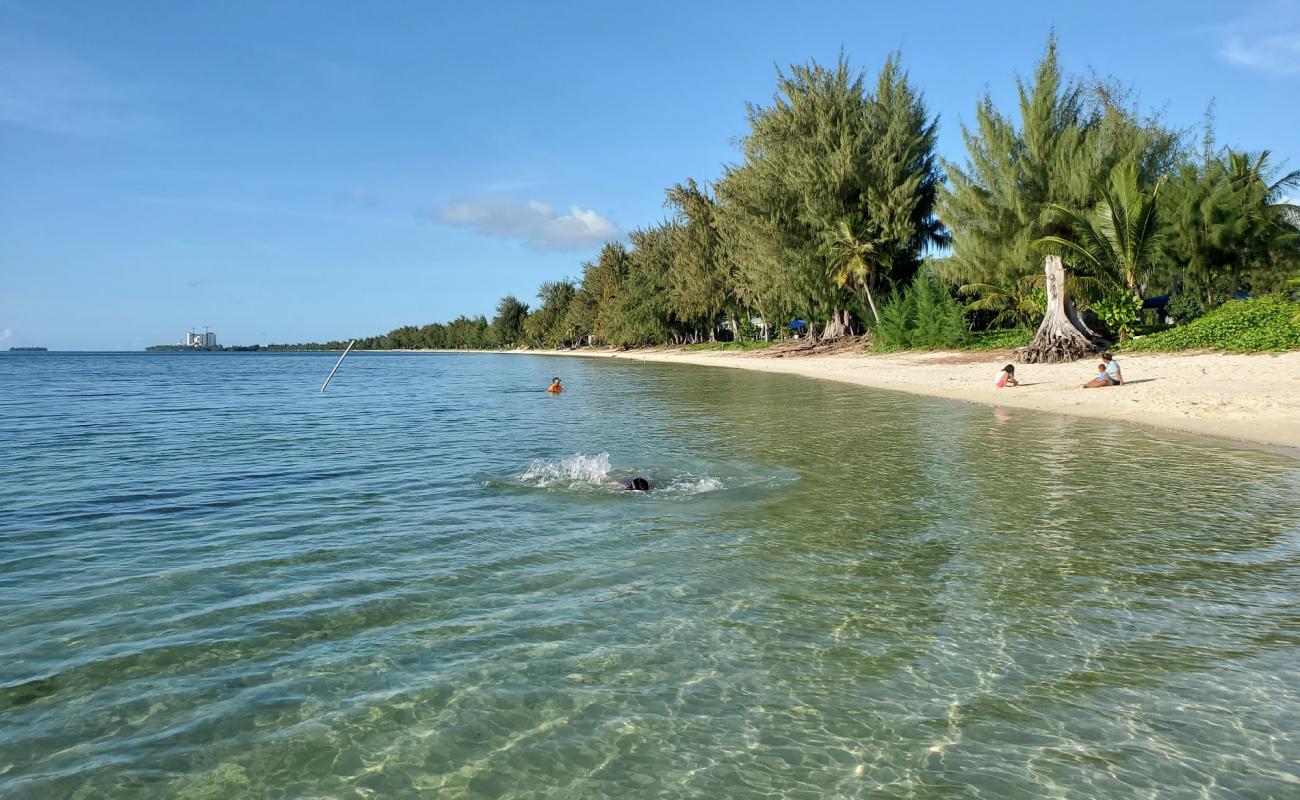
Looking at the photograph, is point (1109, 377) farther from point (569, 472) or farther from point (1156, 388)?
point (569, 472)

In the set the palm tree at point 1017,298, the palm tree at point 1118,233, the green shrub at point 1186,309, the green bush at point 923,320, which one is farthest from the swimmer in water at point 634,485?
the green bush at point 923,320

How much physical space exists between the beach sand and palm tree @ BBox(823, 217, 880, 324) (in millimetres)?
11482

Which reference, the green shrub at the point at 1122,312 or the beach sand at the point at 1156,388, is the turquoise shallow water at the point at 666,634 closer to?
the beach sand at the point at 1156,388

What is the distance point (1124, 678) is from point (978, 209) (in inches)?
1437

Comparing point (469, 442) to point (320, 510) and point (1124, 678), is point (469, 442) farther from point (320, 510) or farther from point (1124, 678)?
point (1124, 678)

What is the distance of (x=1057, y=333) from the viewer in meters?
A: 29.9

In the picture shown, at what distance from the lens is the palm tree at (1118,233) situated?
96.2ft

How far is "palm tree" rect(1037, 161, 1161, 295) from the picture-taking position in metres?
29.3

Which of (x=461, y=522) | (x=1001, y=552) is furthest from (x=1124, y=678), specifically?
(x=461, y=522)

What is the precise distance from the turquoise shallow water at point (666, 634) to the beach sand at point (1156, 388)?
3.62 meters

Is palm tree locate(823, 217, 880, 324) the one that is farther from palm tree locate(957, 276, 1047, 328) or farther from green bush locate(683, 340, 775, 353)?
green bush locate(683, 340, 775, 353)

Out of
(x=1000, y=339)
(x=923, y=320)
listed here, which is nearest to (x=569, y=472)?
(x=1000, y=339)

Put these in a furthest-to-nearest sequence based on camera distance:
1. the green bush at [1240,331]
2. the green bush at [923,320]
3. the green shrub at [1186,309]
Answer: the green bush at [923,320]
the green shrub at [1186,309]
the green bush at [1240,331]

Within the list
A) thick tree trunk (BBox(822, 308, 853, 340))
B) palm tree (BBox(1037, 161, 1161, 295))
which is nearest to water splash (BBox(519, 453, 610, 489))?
palm tree (BBox(1037, 161, 1161, 295))
